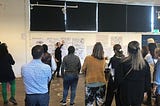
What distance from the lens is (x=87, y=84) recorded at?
5273 millimetres

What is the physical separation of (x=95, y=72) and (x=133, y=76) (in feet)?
4.64

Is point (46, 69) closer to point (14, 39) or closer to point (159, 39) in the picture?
point (14, 39)

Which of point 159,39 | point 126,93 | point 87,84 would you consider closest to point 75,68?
point 87,84

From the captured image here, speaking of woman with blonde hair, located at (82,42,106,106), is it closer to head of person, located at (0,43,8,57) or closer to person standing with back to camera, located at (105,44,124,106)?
person standing with back to camera, located at (105,44,124,106)

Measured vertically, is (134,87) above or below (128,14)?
below

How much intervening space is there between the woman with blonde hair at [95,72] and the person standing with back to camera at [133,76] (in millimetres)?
1246

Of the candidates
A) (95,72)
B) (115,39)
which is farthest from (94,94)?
(115,39)

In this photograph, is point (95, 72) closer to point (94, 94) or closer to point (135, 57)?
point (94, 94)

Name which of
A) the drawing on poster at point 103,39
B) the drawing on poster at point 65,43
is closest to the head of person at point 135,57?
the drawing on poster at point 65,43

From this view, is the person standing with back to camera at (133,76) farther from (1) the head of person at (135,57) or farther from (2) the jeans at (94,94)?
(2) the jeans at (94,94)

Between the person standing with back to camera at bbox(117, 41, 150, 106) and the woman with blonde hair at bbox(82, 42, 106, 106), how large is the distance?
4.09 feet

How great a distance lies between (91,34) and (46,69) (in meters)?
8.84

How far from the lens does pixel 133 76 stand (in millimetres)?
3857

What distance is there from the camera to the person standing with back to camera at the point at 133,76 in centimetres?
385
